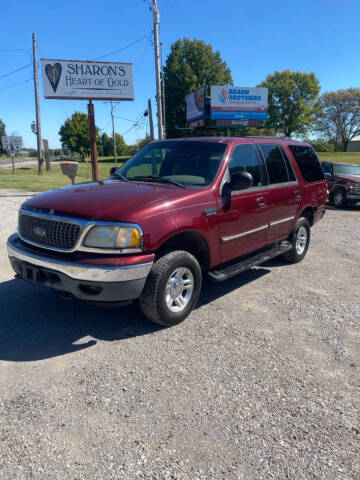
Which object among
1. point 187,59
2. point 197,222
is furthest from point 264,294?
point 187,59

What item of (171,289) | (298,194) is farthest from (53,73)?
(171,289)

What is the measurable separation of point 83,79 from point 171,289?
14.1 metres

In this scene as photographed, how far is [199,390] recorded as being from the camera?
112 inches

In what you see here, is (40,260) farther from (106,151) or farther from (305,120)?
(106,151)

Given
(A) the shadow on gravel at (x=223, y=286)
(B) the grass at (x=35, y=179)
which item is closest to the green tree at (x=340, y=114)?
(B) the grass at (x=35, y=179)

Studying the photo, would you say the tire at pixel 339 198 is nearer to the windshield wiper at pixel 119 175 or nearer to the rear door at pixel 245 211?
the rear door at pixel 245 211

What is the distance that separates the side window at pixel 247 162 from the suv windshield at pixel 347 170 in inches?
413

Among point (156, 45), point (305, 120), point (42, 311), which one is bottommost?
point (42, 311)

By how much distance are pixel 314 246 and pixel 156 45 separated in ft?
50.0

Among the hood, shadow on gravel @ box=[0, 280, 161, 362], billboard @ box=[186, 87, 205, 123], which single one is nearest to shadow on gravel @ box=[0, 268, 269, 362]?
shadow on gravel @ box=[0, 280, 161, 362]

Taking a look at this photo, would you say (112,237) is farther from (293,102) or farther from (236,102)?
(293,102)

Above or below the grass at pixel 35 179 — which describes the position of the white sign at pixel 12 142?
above

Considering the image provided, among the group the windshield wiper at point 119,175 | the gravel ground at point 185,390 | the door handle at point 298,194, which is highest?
the windshield wiper at point 119,175

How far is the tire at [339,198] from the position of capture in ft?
44.5
